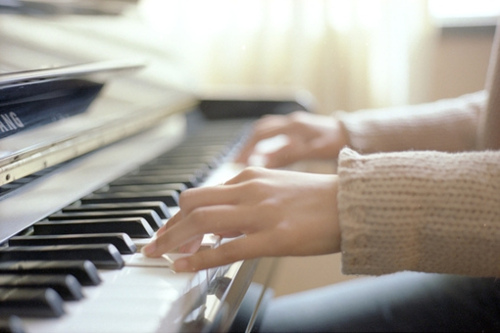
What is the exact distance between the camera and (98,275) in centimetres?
43

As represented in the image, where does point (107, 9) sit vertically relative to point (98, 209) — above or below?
above

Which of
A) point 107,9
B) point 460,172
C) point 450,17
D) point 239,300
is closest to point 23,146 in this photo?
point 239,300

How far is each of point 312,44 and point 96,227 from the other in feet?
4.68

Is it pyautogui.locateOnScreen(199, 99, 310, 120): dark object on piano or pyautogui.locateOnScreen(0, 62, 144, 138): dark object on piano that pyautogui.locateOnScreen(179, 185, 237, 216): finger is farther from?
pyautogui.locateOnScreen(199, 99, 310, 120): dark object on piano

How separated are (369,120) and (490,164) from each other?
1.60 ft

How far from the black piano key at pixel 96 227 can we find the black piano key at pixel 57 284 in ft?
0.40

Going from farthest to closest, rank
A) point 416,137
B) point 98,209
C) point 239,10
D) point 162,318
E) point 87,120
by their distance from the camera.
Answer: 1. point 239,10
2. point 416,137
3. point 87,120
4. point 98,209
5. point 162,318

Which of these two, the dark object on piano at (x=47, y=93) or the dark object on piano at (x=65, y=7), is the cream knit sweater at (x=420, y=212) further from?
the dark object on piano at (x=65, y=7)

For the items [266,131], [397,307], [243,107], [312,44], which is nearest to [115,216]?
[397,307]

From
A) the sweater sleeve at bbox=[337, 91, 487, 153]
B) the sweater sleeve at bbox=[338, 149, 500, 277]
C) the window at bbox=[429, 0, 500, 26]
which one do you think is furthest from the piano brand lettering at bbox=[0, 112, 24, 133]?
the window at bbox=[429, 0, 500, 26]

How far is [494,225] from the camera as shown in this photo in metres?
0.50

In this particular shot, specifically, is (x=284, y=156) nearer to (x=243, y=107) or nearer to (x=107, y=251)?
(x=243, y=107)

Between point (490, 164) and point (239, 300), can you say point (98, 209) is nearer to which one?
point (239, 300)

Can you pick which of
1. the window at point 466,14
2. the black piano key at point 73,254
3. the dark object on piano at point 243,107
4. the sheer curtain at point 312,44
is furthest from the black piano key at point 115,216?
the window at point 466,14
